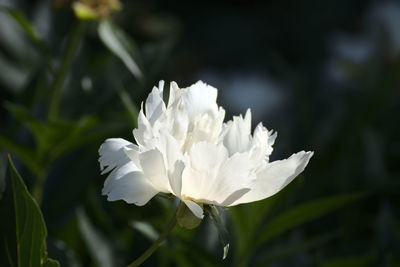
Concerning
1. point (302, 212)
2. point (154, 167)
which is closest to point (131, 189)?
point (154, 167)

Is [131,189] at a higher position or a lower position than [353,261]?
higher

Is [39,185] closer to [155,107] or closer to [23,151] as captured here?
[23,151]

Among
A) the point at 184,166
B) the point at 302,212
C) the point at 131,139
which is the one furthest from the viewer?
the point at 131,139

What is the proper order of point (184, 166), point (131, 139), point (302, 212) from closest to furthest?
point (184, 166)
point (302, 212)
point (131, 139)

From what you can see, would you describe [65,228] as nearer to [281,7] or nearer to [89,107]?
[89,107]

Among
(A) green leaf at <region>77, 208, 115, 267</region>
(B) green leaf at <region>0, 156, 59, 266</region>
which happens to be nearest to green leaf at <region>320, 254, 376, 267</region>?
(A) green leaf at <region>77, 208, 115, 267</region>

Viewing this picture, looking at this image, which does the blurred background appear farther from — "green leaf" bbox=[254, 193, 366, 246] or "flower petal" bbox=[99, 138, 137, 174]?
"flower petal" bbox=[99, 138, 137, 174]
